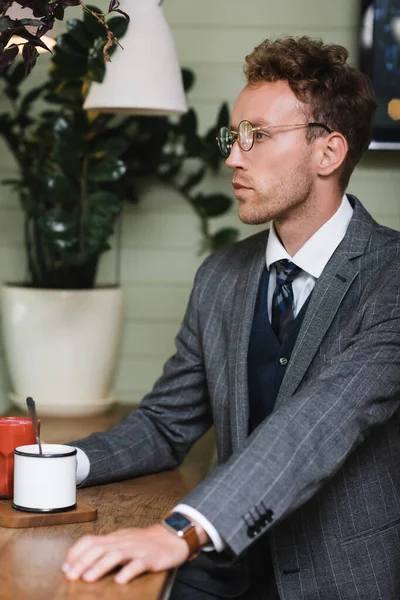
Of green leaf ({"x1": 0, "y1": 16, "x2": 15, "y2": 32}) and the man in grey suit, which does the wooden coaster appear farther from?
green leaf ({"x1": 0, "y1": 16, "x2": 15, "y2": 32})

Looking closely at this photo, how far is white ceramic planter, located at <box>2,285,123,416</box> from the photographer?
2.77 m

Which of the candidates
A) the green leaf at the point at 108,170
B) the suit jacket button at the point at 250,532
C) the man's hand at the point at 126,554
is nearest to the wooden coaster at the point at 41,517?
the man's hand at the point at 126,554

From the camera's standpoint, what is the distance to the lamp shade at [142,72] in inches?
98.5

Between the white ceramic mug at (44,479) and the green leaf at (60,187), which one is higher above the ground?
A: the green leaf at (60,187)

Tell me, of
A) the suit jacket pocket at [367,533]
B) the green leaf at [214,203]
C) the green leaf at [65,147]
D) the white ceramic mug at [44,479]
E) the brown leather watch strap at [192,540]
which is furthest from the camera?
the green leaf at [214,203]

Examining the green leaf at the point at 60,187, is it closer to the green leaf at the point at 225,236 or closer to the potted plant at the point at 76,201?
the potted plant at the point at 76,201

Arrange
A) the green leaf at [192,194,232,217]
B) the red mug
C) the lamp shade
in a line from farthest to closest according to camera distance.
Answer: the green leaf at [192,194,232,217], the lamp shade, the red mug

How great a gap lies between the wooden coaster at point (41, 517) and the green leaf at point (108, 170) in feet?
4.33

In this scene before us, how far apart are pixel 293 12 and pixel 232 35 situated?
206mm

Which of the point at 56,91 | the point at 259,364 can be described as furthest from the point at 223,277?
the point at 56,91

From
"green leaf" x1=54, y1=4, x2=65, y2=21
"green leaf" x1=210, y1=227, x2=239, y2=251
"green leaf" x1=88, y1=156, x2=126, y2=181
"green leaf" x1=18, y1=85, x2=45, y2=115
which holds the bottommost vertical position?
"green leaf" x1=210, y1=227, x2=239, y2=251

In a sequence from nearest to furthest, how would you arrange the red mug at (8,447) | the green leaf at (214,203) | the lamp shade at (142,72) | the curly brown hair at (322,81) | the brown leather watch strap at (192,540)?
the brown leather watch strap at (192,540), the red mug at (8,447), the curly brown hair at (322,81), the lamp shade at (142,72), the green leaf at (214,203)

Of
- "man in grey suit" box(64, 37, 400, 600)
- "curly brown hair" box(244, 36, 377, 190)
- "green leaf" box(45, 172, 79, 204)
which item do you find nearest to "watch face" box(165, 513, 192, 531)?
"man in grey suit" box(64, 37, 400, 600)

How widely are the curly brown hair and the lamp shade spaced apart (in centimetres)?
48
